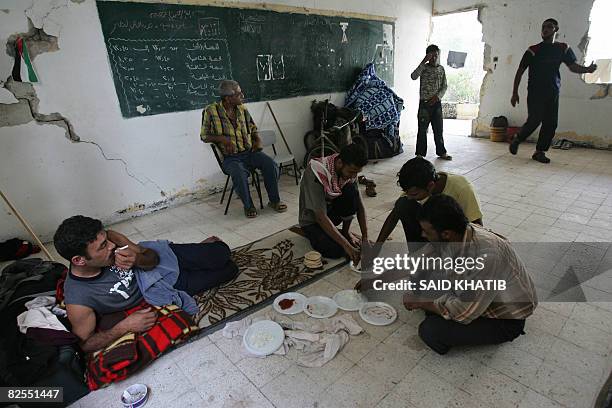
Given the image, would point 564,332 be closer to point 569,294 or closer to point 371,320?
point 569,294

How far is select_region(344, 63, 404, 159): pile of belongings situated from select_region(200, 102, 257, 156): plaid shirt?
212cm

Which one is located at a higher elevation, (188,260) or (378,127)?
(378,127)

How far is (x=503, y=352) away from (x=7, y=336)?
88.8 inches

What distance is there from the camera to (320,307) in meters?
2.09

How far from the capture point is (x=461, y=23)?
920cm

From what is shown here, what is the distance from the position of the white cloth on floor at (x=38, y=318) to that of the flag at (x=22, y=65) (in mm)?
2112

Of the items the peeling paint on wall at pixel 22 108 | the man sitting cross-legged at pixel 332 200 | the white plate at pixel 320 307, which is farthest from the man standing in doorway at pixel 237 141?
the white plate at pixel 320 307

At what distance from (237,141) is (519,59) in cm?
483

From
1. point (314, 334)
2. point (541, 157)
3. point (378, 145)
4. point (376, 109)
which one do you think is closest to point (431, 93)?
point (376, 109)

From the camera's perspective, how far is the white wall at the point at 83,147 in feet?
9.57

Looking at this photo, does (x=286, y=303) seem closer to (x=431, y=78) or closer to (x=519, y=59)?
(x=431, y=78)

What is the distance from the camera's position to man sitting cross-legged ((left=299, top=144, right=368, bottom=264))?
2.18m

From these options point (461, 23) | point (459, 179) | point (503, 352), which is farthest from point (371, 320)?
point (461, 23)

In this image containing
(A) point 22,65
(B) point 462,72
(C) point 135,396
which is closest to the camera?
(C) point 135,396
